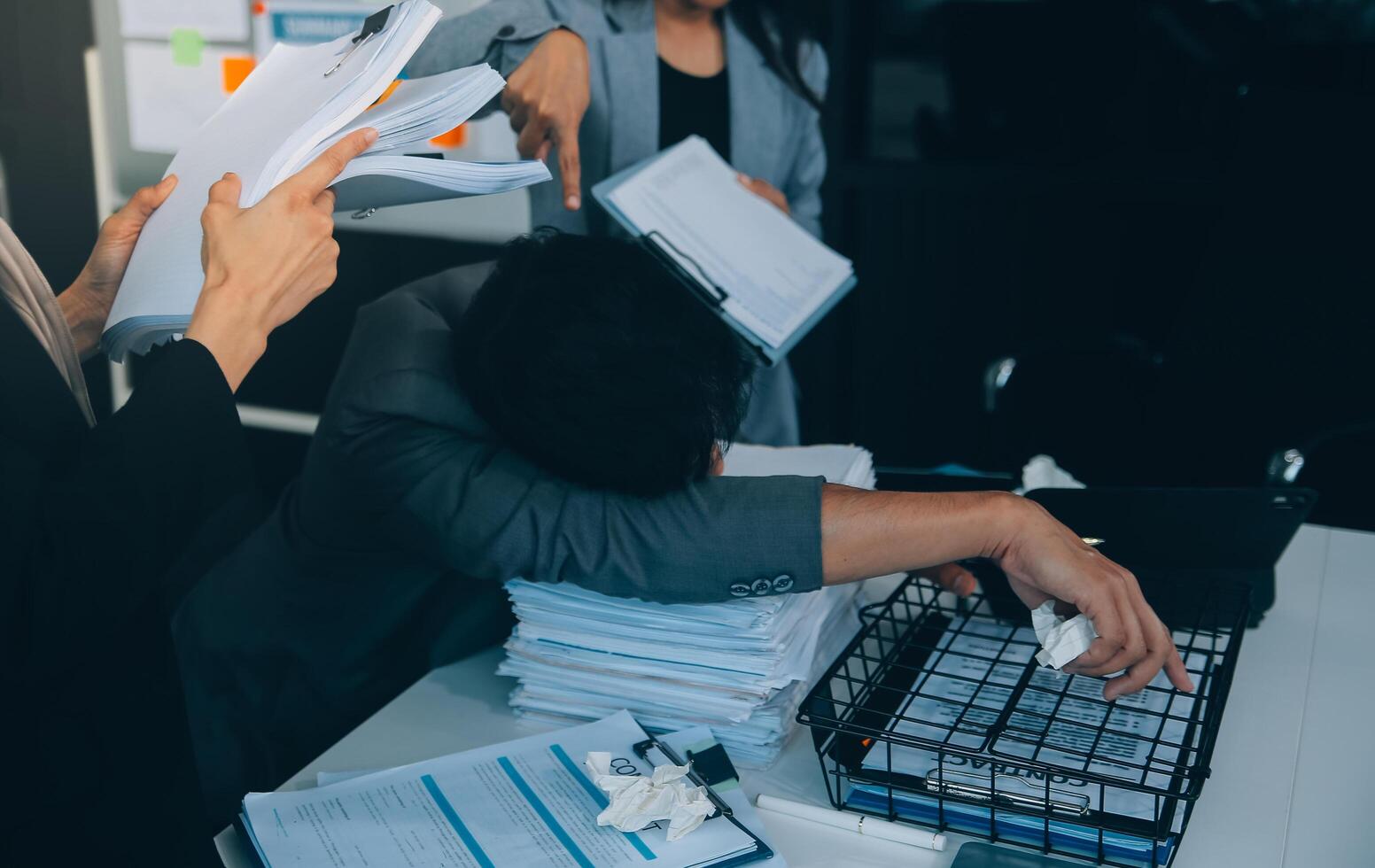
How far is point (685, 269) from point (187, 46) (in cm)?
275

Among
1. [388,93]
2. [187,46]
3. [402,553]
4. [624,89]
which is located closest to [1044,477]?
[402,553]

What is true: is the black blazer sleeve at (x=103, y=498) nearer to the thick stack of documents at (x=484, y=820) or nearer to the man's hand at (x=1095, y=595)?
the thick stack of documents at (x=484, y=820)

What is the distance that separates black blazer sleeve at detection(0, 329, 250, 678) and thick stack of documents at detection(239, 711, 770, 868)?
0.24 meters

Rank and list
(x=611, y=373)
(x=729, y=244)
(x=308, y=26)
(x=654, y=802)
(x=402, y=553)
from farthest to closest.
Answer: (x=308, y=26), (x=729, y=244), (x=402, y=553), (x=611, y=373), (x=654, y=802)

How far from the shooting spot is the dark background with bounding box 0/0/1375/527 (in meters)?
3.09

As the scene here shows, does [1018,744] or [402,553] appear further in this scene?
[402,553]

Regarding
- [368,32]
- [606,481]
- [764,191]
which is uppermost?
[368,32]

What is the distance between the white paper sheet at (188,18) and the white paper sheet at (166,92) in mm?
40

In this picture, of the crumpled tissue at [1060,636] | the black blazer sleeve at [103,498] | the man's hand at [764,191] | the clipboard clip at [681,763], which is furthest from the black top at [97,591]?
the man's hand at [764,191]

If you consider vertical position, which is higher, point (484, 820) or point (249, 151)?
point (249, 151)

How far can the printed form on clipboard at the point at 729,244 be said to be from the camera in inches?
56.0

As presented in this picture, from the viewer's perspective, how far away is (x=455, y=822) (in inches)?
36.0

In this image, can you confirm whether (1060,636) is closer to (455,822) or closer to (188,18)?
(455,822)

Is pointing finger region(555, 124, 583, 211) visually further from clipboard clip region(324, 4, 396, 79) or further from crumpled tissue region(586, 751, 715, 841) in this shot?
crumpled tissue region(586, 751, 715, 841)
